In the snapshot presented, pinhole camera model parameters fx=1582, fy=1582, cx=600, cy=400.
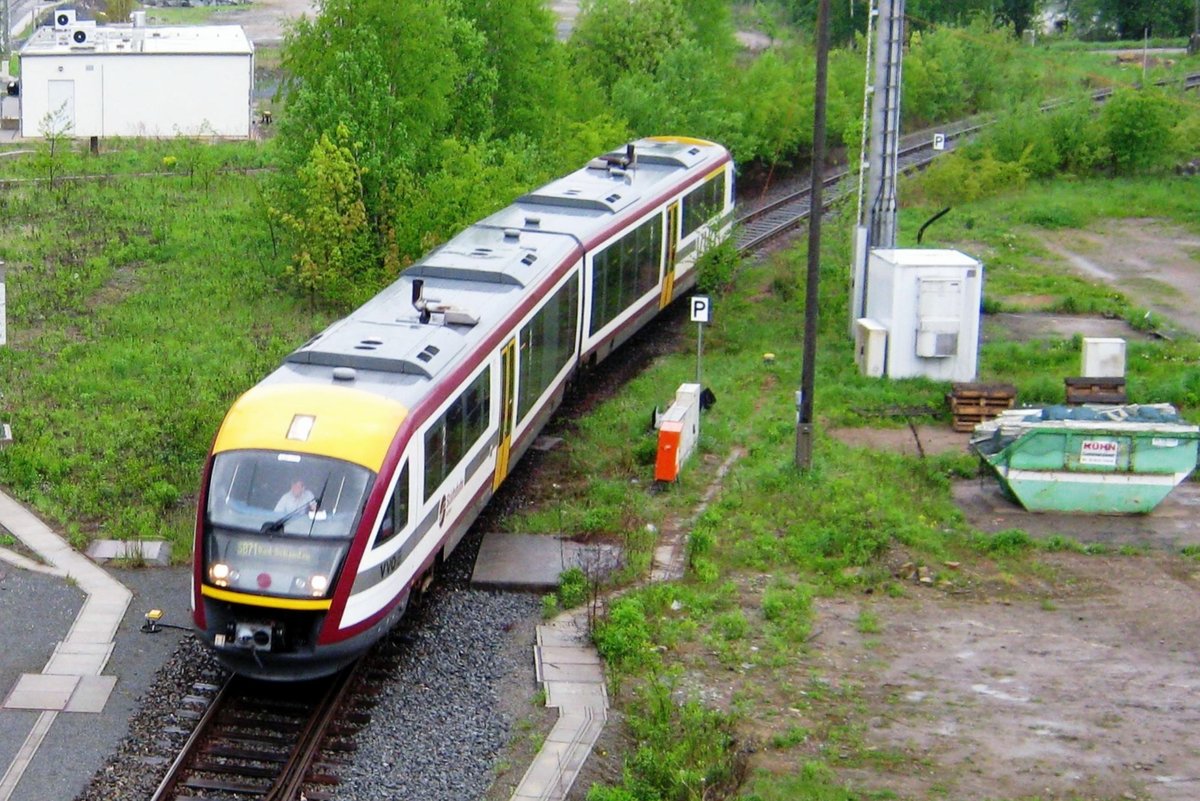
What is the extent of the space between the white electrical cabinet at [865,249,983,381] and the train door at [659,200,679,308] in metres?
4.03

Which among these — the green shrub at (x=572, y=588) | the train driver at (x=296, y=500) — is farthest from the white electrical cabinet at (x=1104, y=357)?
the train driver at (x=296, y=500)

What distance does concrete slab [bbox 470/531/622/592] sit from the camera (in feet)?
55.4

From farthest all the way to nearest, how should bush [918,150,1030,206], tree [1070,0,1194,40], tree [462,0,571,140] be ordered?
tree [1070,0,1194,40] → bush [918,150,1030,206] → tree [462,0,571,140]

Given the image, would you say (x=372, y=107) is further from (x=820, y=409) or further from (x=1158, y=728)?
(x=1158, y=728)

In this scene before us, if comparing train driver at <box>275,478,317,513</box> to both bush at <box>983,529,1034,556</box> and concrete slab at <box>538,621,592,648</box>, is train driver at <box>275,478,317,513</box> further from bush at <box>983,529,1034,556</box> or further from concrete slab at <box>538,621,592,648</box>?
bush at <box>983,529,1034,556</box>

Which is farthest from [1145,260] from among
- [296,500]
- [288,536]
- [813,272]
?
[288,536]

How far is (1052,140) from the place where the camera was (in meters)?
43.1

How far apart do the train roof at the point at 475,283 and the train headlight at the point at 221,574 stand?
2106mm

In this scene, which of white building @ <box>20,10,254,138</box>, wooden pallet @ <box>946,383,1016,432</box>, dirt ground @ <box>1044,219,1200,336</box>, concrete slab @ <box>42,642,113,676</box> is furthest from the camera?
white building @ <box>20,10,254,138</box>

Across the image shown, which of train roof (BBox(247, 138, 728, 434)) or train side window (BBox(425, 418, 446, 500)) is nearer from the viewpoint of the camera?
train side window (BBox(425, 418, 446, 500))

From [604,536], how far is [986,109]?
37844mm

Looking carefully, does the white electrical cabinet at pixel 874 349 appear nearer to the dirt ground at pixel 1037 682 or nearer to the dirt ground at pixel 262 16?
the dirt ground at pixel 1037 682

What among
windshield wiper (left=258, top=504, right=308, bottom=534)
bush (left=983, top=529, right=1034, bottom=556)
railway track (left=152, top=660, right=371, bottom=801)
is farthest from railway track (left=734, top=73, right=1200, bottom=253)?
railway track (left=152, top=660, right=371, bottom=801)

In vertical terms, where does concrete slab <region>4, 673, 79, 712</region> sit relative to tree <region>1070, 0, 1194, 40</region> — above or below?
below
